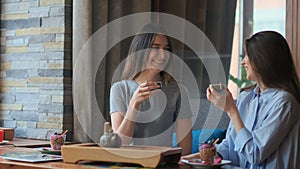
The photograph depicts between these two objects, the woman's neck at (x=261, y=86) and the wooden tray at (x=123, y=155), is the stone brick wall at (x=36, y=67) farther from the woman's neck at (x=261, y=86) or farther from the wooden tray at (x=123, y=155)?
the woman's neck at (x=261, y=86)

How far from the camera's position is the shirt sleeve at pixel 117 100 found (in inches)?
99.6

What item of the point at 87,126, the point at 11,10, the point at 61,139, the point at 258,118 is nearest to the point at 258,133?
the point at 258,118

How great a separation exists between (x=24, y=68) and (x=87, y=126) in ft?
1.63

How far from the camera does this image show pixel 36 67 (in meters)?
3.07

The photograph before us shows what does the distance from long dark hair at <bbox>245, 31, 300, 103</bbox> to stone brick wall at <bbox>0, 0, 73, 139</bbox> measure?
1176 mm

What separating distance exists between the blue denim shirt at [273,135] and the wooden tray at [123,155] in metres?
0.27

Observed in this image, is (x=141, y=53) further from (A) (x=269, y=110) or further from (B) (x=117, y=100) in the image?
(A) (x=269, y=110)

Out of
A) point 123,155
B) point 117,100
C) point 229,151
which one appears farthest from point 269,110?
point 117,100

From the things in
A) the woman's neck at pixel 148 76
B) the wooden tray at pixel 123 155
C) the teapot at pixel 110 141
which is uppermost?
the woman's neck at pixel 148 76

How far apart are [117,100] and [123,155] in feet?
2.04

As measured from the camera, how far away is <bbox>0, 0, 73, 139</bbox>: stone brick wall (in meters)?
2.98

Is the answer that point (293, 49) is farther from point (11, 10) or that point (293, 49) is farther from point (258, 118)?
point (11, 10)

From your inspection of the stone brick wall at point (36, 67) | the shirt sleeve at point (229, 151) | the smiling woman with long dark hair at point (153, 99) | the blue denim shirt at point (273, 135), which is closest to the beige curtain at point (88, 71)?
the stone brick wall at point (36, 67)

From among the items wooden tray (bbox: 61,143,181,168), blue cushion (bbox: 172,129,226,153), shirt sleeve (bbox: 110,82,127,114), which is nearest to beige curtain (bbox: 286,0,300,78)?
blue cushion (bbox: 172,129,226,153)
